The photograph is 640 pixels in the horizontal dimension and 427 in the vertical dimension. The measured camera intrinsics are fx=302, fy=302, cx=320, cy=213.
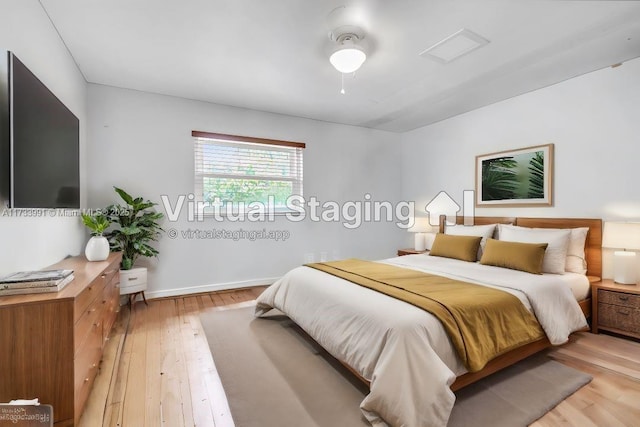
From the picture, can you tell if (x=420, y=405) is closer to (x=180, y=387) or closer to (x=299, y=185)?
(x=180, y=387)

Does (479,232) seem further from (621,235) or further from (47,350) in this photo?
(47,350)

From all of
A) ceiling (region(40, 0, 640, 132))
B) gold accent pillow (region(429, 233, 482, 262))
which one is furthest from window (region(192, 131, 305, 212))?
gold accent pillow (region(429, 233, 482, 262))

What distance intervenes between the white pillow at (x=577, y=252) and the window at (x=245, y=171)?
10.8 feet

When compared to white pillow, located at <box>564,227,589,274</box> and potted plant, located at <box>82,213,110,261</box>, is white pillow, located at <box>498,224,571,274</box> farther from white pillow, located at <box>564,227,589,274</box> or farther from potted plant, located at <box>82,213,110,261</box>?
potted plant, located at <box>82,213,110,261</box>

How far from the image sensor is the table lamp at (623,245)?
2.60m

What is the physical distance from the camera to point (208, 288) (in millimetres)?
4000

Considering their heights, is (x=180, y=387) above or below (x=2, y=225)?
below

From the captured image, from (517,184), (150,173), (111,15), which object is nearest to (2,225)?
(111,15)

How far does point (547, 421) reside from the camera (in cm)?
162

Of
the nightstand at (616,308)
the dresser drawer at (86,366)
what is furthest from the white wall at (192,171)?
the nightstand at (616,308)

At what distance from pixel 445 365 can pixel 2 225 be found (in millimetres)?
2490

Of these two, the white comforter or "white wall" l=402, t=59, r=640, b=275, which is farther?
"white wall" l=402, t=59, r=640, b=275

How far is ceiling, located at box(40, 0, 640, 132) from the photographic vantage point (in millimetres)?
2146

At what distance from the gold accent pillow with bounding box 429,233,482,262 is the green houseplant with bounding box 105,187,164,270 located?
3.33 metres
